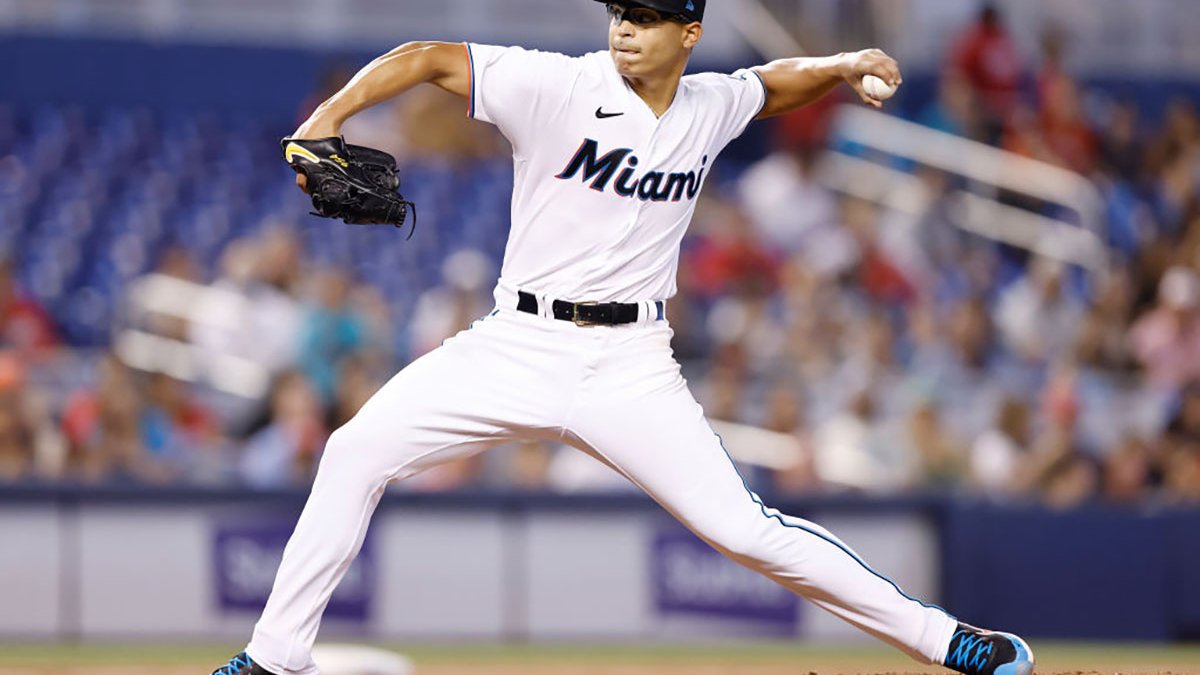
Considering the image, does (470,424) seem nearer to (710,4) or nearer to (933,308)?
(933,308)

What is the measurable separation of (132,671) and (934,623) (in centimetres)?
327

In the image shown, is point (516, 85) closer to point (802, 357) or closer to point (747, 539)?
point (747, 539)

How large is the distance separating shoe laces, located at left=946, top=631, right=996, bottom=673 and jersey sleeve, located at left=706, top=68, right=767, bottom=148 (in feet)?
4.62

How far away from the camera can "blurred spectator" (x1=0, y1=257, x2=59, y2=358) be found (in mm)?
8820

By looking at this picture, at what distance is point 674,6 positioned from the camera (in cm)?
419

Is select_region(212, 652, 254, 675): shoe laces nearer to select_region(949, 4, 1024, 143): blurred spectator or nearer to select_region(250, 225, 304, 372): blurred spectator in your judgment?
select_region(250, 225, 304, 372): blurred spectator

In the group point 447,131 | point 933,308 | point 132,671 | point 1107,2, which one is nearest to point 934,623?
point 132,671

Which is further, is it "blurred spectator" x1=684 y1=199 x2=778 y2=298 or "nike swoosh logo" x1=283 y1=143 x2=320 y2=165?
"blurred spectator" x1=684 y1=199 x2=778 y2=298

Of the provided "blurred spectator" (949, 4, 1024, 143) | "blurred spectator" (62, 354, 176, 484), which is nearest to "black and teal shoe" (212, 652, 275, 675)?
"blurred spectator" (62, 354, 176, 484)

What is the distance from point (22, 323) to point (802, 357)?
13.6 ft

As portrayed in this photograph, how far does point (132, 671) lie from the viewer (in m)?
6.28

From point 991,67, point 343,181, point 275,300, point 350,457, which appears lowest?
point 350,457

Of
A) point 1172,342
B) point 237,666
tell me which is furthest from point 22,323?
point 1172,342

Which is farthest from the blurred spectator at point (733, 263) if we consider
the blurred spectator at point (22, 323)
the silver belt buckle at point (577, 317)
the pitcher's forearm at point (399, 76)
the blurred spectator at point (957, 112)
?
the pitcher's forearm at point (399, 76)
